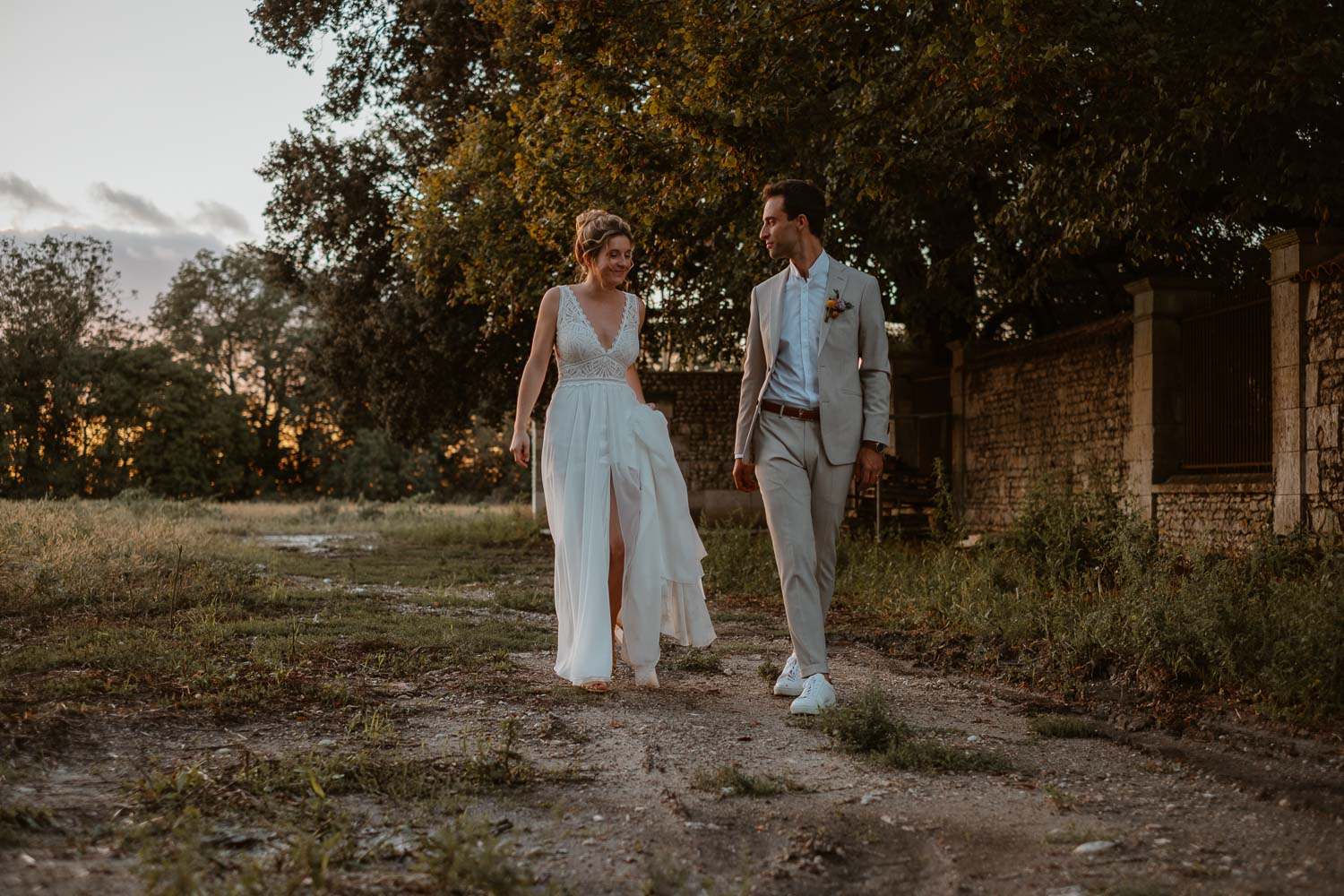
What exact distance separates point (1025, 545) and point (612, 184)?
564 centimetres

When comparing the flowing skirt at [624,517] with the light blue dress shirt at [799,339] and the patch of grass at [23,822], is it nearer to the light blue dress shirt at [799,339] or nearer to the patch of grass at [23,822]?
the light blue dress shirt at [799,339]

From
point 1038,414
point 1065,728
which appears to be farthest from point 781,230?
point 1038,414

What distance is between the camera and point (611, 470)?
607cm

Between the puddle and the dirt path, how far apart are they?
41.0ft

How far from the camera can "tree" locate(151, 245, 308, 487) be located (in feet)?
180

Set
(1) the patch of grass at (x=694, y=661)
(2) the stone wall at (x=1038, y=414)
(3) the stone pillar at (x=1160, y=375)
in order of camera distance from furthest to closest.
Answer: (2) the stone wall at (x=1038, y=414), (3) the stone pillar at (x=1160, y=375), (1) the patch of grass at (x=694, y=661)

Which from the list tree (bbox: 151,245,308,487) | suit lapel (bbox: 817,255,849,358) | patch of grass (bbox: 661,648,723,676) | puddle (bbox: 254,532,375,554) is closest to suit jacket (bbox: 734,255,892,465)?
suit lapel (bbox: 817,255,849,358)

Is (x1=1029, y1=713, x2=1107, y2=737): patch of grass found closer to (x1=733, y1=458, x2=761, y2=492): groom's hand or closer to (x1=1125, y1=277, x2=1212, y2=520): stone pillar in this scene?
(x1=733, y1=458, x2=761, y2=492): groom's hand

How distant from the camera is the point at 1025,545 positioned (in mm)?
10969

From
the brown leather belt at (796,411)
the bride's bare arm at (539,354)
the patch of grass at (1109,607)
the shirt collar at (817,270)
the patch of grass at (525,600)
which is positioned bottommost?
the patch of grass at (525,600)

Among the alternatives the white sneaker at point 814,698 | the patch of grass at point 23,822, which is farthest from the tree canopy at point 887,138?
the patch of grass at point 23,822

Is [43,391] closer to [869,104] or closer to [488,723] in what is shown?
[869,104]

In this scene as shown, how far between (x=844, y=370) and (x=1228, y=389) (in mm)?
7650

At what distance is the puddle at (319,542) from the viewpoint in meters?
17.4
